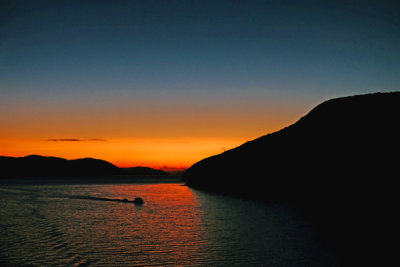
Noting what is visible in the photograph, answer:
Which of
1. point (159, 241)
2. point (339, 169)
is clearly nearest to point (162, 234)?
point (159, 241)

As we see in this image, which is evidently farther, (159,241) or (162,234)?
(162,234)

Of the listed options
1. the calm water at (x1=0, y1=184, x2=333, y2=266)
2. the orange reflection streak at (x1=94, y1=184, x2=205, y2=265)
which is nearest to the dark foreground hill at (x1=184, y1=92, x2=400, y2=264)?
the calm water at (x1=0, y1=184, x2=333, y2=266)

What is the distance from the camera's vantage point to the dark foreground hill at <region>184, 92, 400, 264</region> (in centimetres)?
3156

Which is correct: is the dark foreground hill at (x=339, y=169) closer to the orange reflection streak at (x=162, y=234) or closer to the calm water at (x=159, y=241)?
the calm water at (x=159, y=241)

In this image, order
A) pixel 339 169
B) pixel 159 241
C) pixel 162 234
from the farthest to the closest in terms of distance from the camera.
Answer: pixel 339 169, pixel 162 234, pixel 159 241

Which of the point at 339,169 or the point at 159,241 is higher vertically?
the point at 339,169

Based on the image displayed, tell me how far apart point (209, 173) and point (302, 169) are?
55952mm

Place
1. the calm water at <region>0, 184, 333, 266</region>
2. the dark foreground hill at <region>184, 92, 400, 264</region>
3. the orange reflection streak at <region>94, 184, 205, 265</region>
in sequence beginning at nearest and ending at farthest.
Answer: the calm water at <region>0, 184, 333, 266</region> → the orange reflection streak at <region>94, 184, 205, 265</region> → the dark foreground hill at <region>184, 92, 400, 264</region>

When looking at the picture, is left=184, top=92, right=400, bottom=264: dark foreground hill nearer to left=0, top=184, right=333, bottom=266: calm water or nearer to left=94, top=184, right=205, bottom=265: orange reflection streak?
left=0, top=184, right=333, bottom=266: calm water

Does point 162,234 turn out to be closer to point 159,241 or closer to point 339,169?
point 159,241

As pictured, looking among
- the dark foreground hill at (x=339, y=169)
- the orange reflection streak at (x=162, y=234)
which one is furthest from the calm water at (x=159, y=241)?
the dark foreground hill at (x=339, y=169)

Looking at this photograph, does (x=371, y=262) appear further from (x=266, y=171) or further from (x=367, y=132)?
(x=266, y=171)

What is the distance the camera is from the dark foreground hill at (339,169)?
31562 millimetres

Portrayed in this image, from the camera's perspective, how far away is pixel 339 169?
172 feet
